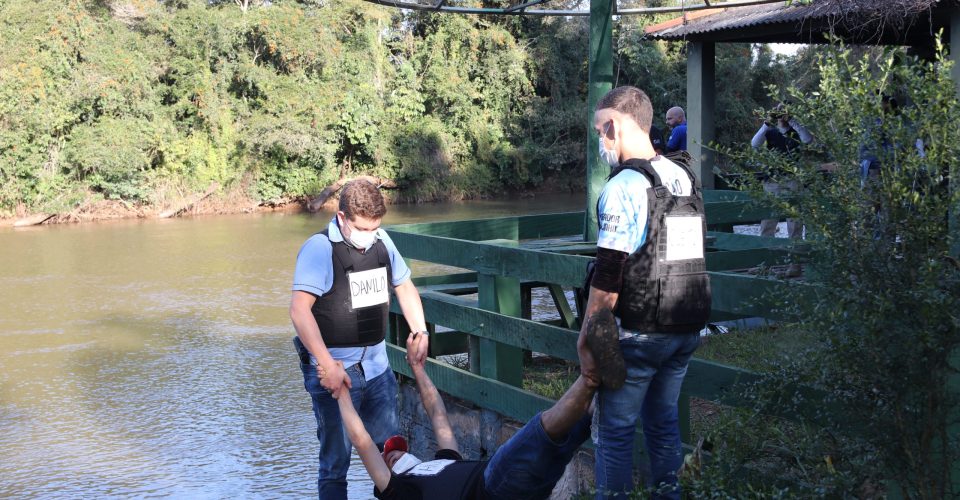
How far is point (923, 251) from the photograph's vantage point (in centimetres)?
310

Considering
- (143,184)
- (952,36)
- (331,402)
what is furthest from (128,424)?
(143,184)

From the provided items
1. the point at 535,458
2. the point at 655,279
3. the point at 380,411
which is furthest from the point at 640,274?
the point at 380,411

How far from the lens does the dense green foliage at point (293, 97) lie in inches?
1000

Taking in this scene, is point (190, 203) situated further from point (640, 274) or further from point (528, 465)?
point (528, 465)

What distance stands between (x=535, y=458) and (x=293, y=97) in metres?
26.3

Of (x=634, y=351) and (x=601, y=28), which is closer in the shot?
(x=634, y=351)

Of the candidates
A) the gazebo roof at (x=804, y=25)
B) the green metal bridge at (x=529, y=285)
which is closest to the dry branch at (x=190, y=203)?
the gazebo roof at (x=804, y=25)

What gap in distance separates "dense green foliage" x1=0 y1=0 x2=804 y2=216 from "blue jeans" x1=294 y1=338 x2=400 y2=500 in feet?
72.0

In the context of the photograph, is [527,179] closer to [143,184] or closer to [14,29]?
[143,184]

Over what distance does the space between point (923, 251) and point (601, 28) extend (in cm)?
376

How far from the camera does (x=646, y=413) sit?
12.5ft

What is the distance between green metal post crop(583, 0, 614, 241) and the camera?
653 cm

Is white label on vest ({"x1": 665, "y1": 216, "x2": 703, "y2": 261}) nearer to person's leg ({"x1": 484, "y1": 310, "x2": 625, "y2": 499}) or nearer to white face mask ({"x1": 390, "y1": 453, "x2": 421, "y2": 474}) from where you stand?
person's leg ({"x1": 484, "y1": 310, "x2": 625, "y2": 499})

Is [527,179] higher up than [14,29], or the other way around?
[14,29]
